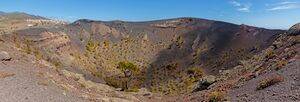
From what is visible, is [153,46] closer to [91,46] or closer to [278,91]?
[91,46]

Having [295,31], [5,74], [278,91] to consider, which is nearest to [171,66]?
[295,31]

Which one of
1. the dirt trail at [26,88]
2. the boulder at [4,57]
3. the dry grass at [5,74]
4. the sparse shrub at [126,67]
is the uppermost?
the boulder at [4,57]

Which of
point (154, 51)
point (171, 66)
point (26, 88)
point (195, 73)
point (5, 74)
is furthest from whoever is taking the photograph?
point (154, 51)

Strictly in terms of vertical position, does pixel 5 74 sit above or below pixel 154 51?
above

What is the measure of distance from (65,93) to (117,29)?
2950 inches

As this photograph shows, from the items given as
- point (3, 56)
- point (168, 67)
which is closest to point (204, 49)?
point (168, 67)

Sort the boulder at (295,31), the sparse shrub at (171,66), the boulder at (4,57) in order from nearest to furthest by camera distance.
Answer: the boulder at (4,57) < the boulder at (295,31) < the sparse shrub at (171,66)

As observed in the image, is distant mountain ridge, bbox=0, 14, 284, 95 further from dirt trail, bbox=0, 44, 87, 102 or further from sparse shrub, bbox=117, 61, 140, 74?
dirt trail, bbox=0, 44, 87, 102

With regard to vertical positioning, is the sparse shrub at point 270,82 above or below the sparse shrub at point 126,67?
above

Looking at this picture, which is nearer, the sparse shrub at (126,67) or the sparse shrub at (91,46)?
the sparse shrub at (126,67)

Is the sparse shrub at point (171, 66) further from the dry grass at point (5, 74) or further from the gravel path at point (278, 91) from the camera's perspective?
the dry grass at point (5, 74)

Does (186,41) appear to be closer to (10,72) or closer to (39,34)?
(39,34)

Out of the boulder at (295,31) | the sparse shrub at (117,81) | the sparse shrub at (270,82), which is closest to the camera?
the sparse shrub at (270,82)

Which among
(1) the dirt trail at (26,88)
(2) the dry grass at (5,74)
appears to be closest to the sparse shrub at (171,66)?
(1) the dirt trail at (26,88)
